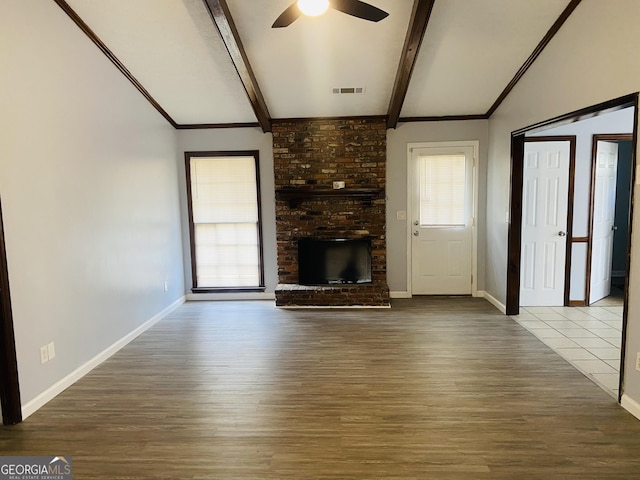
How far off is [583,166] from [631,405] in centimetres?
320

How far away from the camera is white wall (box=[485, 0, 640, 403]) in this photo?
8.33ft

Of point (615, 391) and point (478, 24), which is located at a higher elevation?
point (478, 24)

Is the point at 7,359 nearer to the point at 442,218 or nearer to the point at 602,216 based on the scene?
the point at 442,218

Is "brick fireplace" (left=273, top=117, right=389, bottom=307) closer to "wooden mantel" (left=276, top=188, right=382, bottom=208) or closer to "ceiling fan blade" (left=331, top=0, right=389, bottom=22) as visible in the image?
"wooden mantel" (left=276, top=188, right=382, bottom=208)

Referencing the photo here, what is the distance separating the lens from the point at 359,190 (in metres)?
5.26

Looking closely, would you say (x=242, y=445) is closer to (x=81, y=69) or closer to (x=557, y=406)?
(x=557, y=406)

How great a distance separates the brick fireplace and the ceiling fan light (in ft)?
8.83

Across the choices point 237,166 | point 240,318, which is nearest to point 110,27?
point 237,166

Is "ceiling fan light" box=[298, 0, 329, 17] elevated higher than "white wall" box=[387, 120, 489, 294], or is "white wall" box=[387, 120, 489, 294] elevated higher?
"ceiling fan light" box=[298, 0, 329, 17]

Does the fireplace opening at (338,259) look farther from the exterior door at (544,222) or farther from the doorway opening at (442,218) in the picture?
the exterior door at (544,222)

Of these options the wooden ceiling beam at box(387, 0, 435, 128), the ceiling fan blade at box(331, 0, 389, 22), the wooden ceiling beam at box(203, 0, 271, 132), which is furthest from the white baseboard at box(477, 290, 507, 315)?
the wooden ceiling beam at box(203, 0, 271, 132)

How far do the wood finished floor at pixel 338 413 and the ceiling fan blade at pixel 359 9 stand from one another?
2685 mm

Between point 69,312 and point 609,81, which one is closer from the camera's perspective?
point 609,81

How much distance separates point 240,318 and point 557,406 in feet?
11.0
